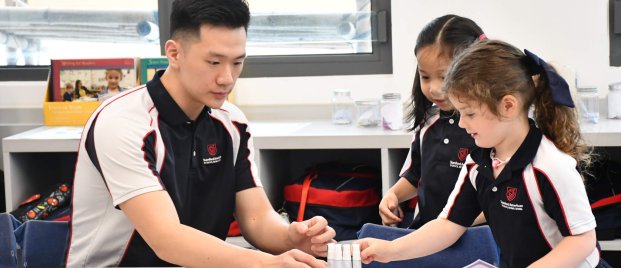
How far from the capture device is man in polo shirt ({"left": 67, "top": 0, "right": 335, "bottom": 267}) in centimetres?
186

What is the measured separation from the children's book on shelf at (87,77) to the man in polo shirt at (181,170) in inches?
55.8

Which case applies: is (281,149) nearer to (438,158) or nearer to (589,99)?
(438,158)

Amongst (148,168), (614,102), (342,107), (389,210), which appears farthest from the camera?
(342,107)

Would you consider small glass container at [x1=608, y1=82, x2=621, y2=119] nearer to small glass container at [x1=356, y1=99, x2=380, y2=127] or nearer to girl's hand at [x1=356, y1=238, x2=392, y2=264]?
small glass container at [x1=356, y1=99, x2=380, y2=127]

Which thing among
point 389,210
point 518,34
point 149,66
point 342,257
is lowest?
point 389,210

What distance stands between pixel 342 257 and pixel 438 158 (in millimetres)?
799

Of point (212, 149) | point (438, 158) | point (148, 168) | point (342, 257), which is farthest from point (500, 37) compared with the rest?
point (342, 257)

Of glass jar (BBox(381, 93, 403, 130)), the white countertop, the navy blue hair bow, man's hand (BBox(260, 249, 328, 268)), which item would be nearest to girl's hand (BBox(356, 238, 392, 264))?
man's hand (BBox(260, 249, 328, 268))

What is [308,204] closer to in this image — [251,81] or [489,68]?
[251,81]

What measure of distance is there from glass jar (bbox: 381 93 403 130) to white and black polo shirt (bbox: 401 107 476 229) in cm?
73

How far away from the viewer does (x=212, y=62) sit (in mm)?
2027

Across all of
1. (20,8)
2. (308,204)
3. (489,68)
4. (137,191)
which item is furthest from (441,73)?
(20,8)

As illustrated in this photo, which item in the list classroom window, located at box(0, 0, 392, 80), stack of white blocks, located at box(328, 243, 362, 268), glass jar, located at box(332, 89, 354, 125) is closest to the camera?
stack of white blocks, located at box(328, 243, 362, 268)

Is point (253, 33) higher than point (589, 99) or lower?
higher
